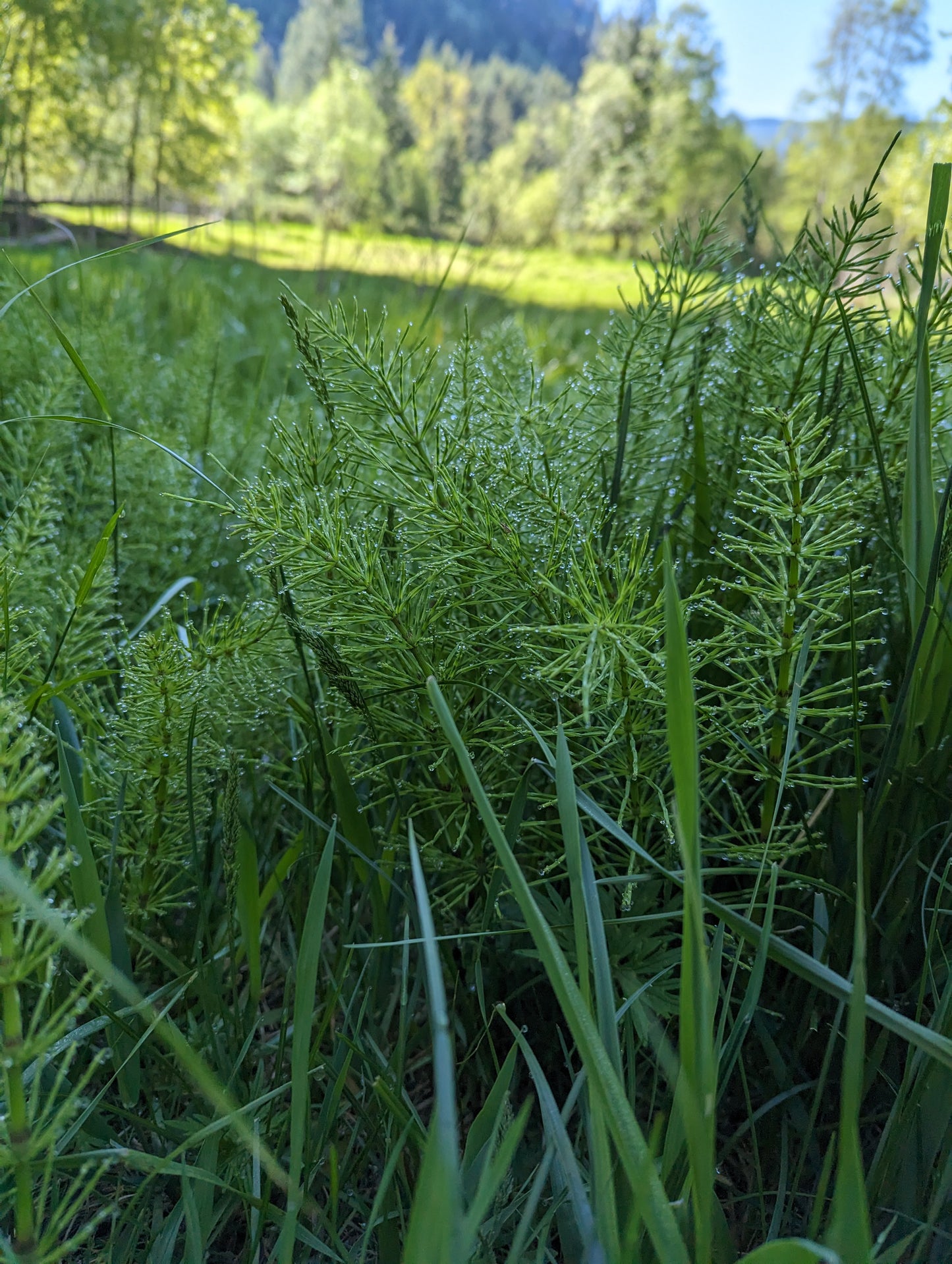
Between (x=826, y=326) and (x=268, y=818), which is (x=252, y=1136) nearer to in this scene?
(x=268, y=818)

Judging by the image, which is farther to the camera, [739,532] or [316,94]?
[316,94]

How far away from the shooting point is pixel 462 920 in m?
0.86

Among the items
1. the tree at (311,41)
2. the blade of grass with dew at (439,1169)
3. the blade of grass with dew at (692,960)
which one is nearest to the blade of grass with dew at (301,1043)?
the blade of grass with dew at (439,1169)

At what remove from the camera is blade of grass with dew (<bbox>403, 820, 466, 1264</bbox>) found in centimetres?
34

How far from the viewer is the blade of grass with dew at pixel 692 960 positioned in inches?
16.2

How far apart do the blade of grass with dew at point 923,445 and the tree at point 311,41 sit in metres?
66.6

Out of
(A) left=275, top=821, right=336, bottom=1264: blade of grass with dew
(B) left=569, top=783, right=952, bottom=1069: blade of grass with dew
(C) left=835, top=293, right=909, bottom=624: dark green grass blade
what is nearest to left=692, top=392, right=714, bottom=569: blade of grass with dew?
(C) left=835, top=293, right=909, bottom=624: dark green grass blade

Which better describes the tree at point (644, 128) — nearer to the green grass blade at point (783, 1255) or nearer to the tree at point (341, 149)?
the tree at point (341, 149)

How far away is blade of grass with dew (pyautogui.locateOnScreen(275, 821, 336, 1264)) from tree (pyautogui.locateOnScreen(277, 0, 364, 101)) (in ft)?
219

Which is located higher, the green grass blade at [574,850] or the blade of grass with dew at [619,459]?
the blade of grass with dew at [619,459]

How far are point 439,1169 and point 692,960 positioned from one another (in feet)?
0.56

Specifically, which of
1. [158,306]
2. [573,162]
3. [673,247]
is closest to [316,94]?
[573,162]

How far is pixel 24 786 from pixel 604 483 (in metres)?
0.72

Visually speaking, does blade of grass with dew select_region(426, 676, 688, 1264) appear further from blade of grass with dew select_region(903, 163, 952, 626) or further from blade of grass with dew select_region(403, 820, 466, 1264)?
blade of grass with dew select_region(903, 163, 952, 626)
